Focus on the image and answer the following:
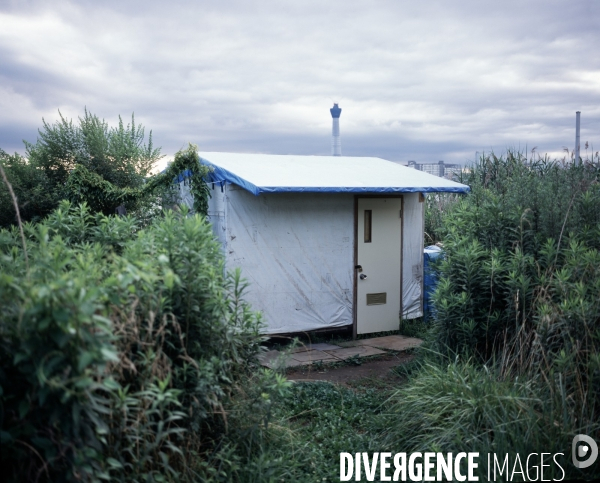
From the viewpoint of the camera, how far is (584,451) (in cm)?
383

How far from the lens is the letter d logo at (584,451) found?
149 inches

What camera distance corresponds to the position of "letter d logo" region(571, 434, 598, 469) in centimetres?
Result: 378

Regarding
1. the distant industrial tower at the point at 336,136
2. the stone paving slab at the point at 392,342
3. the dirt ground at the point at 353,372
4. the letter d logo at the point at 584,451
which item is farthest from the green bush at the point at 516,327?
the distant industrial tower at the point at 336,136

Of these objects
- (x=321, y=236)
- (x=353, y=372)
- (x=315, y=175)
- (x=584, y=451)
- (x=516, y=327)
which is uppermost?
(x=315, y=175)

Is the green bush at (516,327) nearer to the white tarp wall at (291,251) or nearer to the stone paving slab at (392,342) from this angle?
the stone paving slab at (392,342)

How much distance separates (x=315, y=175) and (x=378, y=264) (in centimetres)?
196

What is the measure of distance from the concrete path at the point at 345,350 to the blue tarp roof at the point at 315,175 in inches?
95.3

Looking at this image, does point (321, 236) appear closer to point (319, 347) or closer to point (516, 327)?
point (319, 347)

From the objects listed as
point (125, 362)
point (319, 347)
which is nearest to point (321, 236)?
point (319, 347)

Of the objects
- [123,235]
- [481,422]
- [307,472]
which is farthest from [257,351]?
[481,422]

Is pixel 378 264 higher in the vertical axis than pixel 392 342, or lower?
higher

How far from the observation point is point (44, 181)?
41.8 feet

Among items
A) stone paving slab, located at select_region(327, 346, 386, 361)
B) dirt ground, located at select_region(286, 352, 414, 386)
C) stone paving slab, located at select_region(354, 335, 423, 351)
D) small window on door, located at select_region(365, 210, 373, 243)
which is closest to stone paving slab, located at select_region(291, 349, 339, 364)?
stone paving slab, located at select_region(327, 346, 386, 361)

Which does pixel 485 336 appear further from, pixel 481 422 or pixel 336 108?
pixel 336 108
